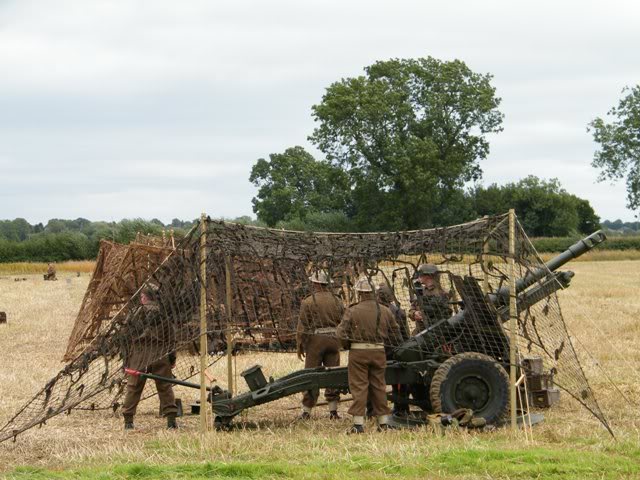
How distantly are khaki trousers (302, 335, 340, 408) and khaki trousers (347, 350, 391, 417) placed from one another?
1.22 metres

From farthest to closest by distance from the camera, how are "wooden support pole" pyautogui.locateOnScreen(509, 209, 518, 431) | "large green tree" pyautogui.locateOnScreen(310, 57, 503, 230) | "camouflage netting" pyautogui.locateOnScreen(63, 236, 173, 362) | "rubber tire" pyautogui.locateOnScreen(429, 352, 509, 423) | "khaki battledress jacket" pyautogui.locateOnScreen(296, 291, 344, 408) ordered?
"large green tree" pyautogui.locateOnScreen(310, 57, 503, 230), "camouflage netting" pyautogui.locateOnScreen(63, 236, 173, 362), "khaki battledress jacket" pyautogui.locateOnScreen(296, 291, 344, 408), "rubber tire" pyautogui.locateOnScreen(429, 352, 509, 423), "wooden support pole" pyautogui.locateOnScreen(509, 209, 518, 431)

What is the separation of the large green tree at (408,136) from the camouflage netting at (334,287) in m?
52.7

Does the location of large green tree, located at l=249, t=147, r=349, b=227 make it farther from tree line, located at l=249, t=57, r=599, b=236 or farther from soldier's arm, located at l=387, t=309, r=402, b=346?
soldier's arm, located at l=387, t=309, r=402, b=346

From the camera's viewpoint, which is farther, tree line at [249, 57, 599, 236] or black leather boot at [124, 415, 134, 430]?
tree line at [249, 57, 599, 236]

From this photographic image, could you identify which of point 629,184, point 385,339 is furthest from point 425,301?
point 629,184

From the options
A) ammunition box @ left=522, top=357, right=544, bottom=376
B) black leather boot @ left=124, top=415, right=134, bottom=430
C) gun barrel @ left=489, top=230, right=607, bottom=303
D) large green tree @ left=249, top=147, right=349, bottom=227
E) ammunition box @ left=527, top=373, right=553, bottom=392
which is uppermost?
large green tree @ left=249, top=147, right=349, bottom=227

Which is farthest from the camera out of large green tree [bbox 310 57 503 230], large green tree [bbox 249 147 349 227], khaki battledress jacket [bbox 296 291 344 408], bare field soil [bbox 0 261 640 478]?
large green tree [bbox 249 147 349 227]

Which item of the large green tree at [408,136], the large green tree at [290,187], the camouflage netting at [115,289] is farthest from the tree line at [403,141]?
the camouflage netting at [115,289]

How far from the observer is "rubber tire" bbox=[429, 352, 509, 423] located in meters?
12.0

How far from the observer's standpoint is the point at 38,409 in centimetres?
1230

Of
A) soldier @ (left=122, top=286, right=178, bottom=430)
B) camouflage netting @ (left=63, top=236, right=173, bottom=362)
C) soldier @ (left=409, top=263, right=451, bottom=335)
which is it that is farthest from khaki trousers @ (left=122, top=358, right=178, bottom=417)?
camouflage netting @ (left=63, top=236, right=173, bottom=362)

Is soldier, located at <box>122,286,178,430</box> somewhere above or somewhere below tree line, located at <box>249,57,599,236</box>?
below

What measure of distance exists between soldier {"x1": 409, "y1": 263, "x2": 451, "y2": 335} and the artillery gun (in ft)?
0.49

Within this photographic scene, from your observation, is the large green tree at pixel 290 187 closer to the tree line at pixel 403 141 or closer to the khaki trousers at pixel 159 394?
the tree line at pixel 403 141
